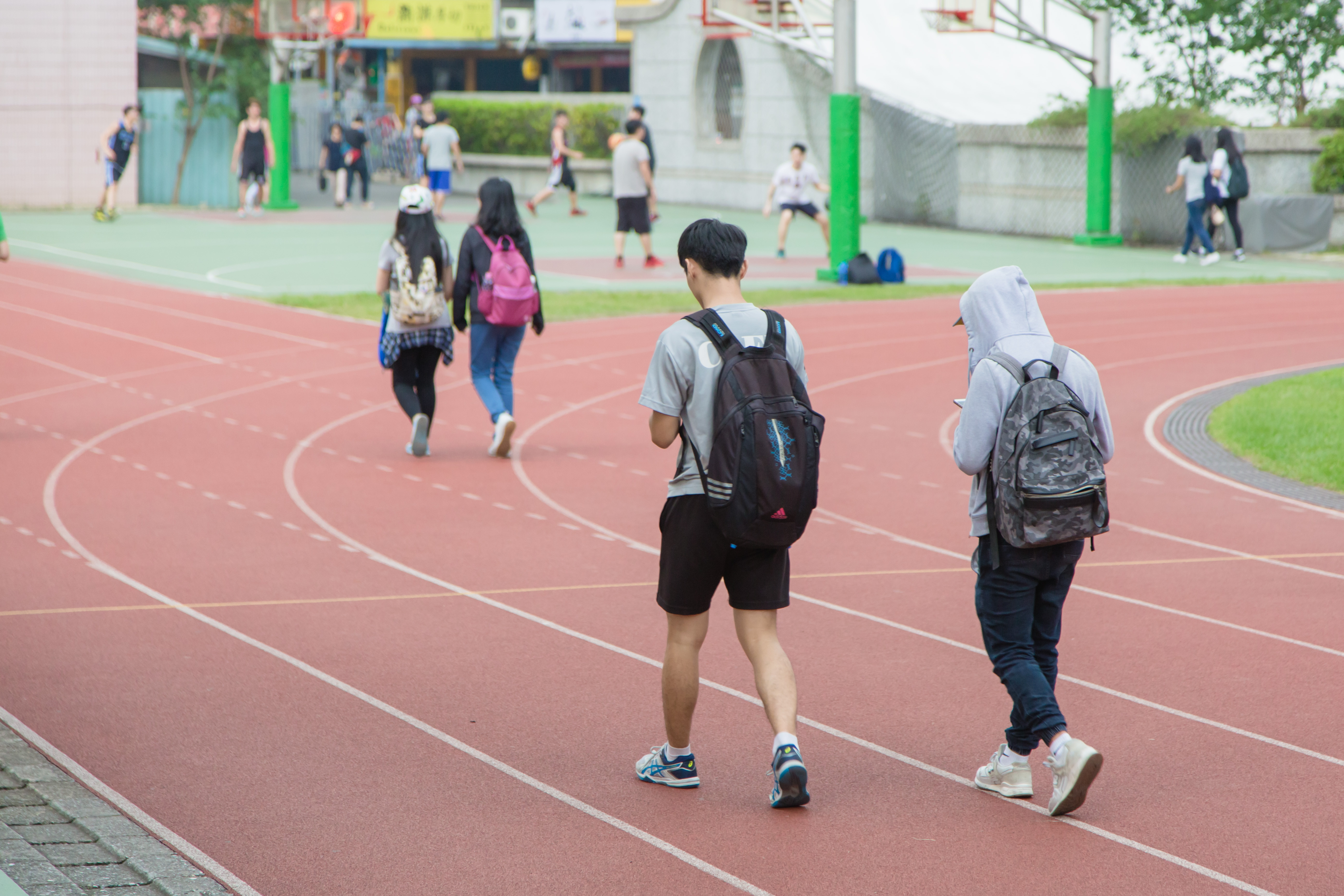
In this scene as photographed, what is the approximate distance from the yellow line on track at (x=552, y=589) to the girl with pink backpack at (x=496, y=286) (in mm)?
2955

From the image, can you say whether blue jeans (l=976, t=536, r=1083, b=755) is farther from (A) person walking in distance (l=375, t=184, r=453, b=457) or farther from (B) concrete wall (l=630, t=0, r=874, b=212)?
(B) concrete wall (l=630, t=0, r=874, b=212)

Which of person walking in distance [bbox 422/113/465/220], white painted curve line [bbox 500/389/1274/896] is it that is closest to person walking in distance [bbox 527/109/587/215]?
person walking in distance [bbox 422/113/465/220]

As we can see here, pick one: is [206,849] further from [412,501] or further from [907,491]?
[907,491]

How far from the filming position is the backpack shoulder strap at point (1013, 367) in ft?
15.4

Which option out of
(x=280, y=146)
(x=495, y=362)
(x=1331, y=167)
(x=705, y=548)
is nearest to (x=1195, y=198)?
(x=1331, y=167)

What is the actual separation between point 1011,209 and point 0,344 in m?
19.1

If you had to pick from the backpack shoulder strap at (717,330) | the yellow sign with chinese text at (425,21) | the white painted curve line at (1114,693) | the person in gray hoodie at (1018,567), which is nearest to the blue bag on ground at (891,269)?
the white painted curve line at (1114,693)

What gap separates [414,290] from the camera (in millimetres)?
10164

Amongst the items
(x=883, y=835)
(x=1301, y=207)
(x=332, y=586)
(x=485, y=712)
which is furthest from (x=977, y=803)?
(x=1301, y=207)

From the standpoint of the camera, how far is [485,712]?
579 cm

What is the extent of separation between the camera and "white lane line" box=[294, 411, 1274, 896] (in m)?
4.49

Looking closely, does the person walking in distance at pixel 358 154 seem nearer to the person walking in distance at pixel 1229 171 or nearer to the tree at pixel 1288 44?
the tree at pixel 1288 44

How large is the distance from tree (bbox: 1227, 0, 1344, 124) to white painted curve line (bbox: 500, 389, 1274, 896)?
2251 cm

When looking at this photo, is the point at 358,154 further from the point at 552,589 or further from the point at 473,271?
the point at 552,589
